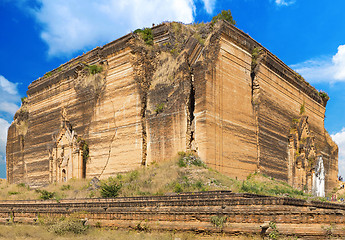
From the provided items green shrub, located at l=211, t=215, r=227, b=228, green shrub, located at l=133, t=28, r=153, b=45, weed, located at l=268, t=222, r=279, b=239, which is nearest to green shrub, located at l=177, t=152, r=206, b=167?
green shrub, located at l=133, t=28, r=153, b=45

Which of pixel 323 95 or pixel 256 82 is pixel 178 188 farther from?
pixel 323 95

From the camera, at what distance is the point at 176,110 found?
20703 mm

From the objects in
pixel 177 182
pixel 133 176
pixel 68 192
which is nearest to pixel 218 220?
pixel 177 182

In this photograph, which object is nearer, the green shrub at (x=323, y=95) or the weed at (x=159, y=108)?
the weed at (x=159, y=108)

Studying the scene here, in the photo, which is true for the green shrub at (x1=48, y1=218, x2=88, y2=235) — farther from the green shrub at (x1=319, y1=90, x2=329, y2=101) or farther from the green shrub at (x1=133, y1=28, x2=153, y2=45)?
the green shrub at (x1=319, y1=90, x2=329, y2=101)

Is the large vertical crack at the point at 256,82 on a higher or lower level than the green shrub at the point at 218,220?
higher

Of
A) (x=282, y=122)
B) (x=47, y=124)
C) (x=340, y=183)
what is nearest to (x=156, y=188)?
(x=282, y=122)

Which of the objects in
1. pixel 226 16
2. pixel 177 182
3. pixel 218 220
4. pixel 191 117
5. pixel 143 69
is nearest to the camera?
pixel 218 220

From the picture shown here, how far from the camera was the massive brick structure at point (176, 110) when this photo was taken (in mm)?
20344

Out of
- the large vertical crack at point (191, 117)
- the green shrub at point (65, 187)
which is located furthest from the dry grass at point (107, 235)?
the green shrub at point (65, 187)

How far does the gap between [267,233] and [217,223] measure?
4.62 ft

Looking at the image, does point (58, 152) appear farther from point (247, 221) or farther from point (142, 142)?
point (247, 221)

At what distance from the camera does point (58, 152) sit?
28.1 metres

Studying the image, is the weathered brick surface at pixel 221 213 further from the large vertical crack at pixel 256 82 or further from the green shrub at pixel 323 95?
the green shrub at pixel 323 95
